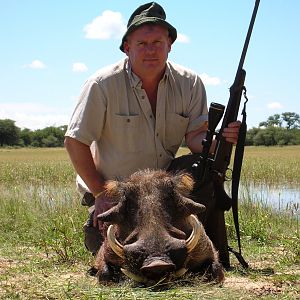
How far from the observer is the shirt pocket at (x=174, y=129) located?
5984 millimetres

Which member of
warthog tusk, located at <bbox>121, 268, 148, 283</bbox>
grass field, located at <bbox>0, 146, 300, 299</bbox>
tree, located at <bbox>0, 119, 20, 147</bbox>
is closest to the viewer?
grass field, located at <bbox>0, 146, 300, 299</bbox>

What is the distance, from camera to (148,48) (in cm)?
556

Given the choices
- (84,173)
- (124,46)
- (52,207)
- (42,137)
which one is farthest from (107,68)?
(42,137)

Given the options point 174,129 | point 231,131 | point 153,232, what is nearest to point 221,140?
point 231,131

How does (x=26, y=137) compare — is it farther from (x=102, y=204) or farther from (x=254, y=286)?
(x=254, y=286)

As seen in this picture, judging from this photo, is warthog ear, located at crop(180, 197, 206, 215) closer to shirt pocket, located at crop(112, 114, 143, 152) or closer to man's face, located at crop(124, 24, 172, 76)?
shirt pocket, located at crop(112, 114, 143, 152)

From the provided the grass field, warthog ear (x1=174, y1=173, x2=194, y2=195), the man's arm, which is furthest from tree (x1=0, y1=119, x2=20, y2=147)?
warthog ear (x1=174, y1=173, x2=194, y2=195)

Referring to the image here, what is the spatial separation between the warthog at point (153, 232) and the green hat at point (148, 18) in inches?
62.8

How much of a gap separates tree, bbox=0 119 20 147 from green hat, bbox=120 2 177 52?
286 feet

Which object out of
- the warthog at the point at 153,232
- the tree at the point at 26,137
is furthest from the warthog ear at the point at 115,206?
the tree at the point at 26,137

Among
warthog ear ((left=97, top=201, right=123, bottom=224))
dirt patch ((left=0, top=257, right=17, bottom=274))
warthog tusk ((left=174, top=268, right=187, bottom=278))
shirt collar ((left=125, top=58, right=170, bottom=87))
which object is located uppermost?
shirt collar ((left=125, top=58, right=170, bottom=87))

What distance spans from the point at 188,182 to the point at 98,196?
0.97 metres

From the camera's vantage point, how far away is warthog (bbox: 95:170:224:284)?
390cm

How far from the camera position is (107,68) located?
5.94m
